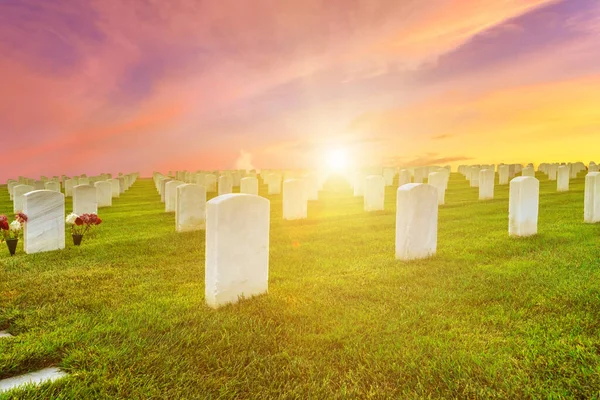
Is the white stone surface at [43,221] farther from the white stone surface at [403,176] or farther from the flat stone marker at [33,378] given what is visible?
the white stone surface at [403,176]

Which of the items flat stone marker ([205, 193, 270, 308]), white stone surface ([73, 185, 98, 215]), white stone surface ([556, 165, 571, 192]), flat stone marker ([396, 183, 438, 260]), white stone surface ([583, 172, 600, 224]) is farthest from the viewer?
white stone surface ([556, 165, 571, 192])

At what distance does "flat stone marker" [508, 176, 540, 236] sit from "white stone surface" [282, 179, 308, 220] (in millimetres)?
6715

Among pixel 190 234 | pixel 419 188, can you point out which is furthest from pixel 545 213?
pixel 190 234

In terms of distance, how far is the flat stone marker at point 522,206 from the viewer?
9633mm

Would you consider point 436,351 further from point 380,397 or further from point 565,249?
point 565,249

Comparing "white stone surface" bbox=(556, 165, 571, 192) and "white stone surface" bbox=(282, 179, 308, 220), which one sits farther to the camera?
"white stone surface" bbox=(556, 165, 571, 192)

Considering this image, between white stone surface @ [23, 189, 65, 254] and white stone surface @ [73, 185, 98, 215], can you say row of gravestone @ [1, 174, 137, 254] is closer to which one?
white stone surface @ [23, 189, 65, 254]

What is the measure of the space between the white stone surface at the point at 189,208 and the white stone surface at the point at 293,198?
3.09m

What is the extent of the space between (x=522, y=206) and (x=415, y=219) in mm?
3644

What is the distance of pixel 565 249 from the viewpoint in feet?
27.3

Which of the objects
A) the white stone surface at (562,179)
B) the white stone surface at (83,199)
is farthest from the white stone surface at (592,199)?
the white stone surface at (83,199)

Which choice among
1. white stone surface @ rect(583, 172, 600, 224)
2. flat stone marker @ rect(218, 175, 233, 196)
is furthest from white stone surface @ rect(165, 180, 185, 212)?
white stone surface @ rect(583, 172, 600, 224)

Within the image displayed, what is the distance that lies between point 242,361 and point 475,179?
27397mm

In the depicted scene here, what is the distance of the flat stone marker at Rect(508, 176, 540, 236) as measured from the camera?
379 inches
